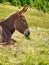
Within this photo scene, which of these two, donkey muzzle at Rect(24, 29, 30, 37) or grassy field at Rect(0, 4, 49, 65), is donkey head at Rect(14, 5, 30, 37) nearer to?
donkey muzzle at Rect(24, 29, 30, 37)

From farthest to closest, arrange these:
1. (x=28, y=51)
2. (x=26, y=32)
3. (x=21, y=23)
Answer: (x=21, y=23) < (x=26, y=32) < (x=28, y=51)

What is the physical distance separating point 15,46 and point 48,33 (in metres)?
2.77

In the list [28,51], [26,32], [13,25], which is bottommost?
[28,51]

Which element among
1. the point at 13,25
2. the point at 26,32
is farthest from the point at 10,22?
the point at 26,32

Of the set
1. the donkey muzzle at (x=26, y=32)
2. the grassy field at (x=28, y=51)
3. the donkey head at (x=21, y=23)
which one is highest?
the donkey head at (x=21, y=23)

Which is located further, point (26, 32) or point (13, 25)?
point (13, 25)

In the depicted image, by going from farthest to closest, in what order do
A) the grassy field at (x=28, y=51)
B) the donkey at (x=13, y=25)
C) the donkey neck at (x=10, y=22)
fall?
the donkey neck at (x=10, y=22), the donkey at (x=13, y=25), the grassy field at (x=28, y=51)

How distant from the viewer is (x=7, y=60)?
27.7 ft

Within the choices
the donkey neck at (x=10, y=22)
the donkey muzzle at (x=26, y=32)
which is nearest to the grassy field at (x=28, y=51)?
the donkey muzzle at (x=26, y=32)

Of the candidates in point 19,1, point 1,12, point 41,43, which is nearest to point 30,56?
point 41,43

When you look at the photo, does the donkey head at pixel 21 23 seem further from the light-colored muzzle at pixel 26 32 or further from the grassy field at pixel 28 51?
the grassy field at pixel 28 51

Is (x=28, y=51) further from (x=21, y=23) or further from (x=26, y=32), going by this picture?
(x=21, y=23)

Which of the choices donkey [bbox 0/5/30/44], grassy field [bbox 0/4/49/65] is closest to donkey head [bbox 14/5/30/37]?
donkey [bbox 0/5/30/44]

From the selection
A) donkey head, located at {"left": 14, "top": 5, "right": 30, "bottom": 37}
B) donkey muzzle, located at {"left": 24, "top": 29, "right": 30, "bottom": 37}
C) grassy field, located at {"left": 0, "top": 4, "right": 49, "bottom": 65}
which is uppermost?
donkey head, located at {"left": 14, "top": 5, "right": 30, "bottom": 37}
